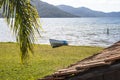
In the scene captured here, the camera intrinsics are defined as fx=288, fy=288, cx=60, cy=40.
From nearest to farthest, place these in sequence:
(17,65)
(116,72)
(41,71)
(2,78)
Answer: (116,72)
(2,78)
(41,71)
(17,65)

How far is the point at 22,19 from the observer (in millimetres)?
8312

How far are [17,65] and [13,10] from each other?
16.3 metres

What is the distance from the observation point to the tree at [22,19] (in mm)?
8258

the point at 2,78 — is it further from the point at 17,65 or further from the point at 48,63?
the point at 48,63

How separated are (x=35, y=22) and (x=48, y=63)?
57.3ft

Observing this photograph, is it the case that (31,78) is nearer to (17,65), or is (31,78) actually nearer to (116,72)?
(17,65)

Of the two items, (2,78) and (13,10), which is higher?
(13,10)

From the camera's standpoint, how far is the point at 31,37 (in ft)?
27.1

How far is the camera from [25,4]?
842 centimetres

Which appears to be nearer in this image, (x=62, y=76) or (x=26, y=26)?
(x=62, y=76)

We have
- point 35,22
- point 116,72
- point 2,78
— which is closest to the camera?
point 116,72

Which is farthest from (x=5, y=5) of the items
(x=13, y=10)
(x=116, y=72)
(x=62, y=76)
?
(x=116, y=72)

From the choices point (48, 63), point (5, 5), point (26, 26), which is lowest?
point (48, 63)

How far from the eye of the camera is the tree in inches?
325
